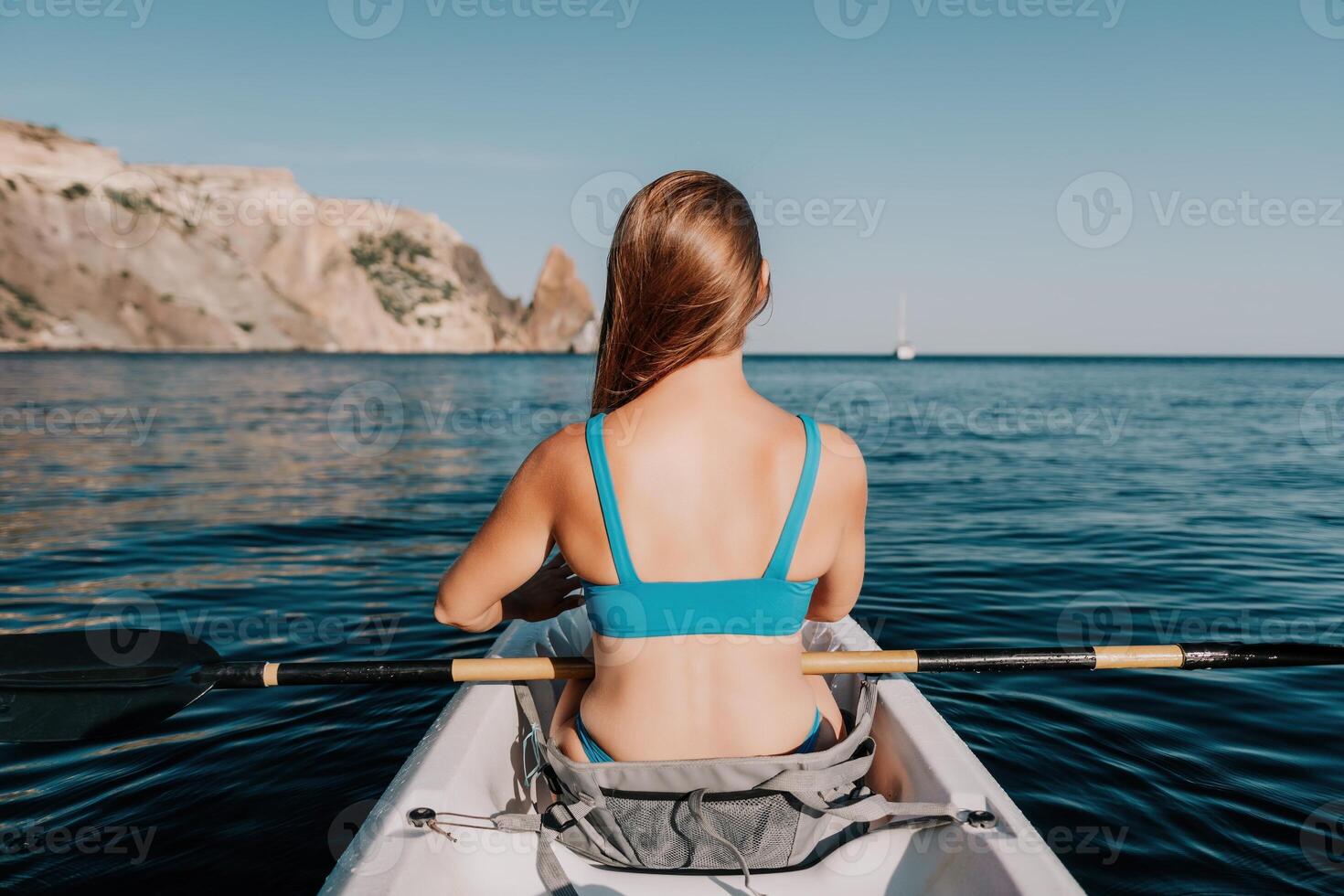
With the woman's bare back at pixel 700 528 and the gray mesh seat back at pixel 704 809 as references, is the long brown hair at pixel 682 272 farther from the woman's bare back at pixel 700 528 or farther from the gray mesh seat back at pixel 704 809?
the gray mesh seat back at pixel 704 809

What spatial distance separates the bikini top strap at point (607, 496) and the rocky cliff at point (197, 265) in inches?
3914

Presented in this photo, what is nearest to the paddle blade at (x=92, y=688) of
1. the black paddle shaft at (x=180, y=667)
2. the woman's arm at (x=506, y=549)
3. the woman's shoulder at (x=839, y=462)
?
the black paddle shaft at (x=180, y=667)

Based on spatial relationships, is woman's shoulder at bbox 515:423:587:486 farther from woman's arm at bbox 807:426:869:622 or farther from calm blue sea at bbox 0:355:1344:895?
calm blue sea at bbox 0:355:1344:895

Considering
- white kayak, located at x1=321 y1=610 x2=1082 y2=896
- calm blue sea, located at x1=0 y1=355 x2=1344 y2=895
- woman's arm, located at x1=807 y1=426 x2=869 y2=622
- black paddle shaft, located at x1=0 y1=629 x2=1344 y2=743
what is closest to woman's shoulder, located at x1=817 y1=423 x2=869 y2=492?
woman's arm, located at x1=807 y1=426 x2=869 y2=622

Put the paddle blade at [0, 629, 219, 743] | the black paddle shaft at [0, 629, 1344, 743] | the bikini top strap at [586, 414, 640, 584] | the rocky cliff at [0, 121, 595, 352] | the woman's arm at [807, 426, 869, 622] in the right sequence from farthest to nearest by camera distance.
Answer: the rocky cliff at [0, 121, 595, 352], the paddle blade at [0, 629, 219, 743], the black paddle shaft at [0, 629, 1344, 743], the woman's arm at [807, 426, 869, 622], the bikini top strap at [586, 414, 640, 584]

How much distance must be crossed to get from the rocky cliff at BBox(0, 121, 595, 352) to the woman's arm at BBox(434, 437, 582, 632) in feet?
325

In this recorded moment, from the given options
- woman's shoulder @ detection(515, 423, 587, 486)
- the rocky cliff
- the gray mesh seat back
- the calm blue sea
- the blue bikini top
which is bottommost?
the calm blue sea

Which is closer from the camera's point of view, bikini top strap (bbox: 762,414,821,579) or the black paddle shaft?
bikini top strap (bbox: 762,414,821,579)

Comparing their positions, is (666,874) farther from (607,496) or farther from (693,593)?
(607,496)

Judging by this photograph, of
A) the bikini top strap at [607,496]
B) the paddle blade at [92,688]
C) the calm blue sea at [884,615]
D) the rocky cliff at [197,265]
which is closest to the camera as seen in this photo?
the bikini top strap at [607,496]

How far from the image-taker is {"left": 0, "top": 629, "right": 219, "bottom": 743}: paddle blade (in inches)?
124

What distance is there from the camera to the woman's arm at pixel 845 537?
1.85m

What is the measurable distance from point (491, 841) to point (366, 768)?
7.80 ft

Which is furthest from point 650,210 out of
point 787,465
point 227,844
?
point 227,844
